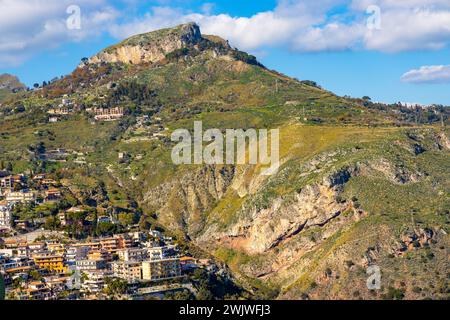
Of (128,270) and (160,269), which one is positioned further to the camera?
(128,270)

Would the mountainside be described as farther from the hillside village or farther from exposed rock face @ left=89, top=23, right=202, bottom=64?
the hillside village

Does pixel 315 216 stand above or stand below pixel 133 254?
above

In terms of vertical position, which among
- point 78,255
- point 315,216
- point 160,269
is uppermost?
point 315,216

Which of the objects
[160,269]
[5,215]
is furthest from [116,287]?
[5,215]

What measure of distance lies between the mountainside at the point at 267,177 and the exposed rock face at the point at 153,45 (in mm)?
4857

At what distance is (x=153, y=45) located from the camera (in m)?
185

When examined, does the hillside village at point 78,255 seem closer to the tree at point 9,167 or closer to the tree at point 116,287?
the tree at point 116,287

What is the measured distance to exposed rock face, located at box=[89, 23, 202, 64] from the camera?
183750 mm

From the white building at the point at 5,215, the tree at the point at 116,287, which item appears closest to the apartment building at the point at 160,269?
the tree at the point at 116,287

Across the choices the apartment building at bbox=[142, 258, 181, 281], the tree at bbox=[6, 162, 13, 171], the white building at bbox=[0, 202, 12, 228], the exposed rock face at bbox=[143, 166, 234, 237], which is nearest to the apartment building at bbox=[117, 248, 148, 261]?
the apartment building at bbox=[142, 258, 181, 281]

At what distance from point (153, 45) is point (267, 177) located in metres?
77.3

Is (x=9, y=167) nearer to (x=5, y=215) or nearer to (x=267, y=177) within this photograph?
(x=5, y=215)

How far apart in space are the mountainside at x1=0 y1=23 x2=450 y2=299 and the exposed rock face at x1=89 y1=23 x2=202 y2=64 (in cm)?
486

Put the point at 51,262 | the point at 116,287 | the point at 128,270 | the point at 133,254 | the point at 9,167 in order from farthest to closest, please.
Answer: the point at 9,167
the point at 51,262
the point at 133,254
the point at 128,270
the point at 116,287
